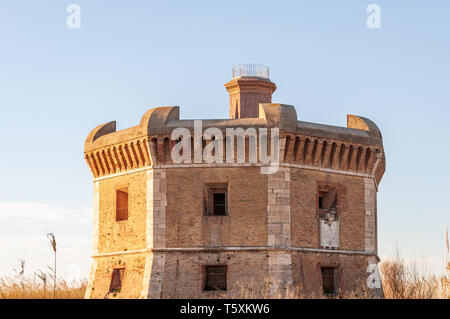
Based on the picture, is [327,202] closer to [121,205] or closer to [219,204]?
[219,204]

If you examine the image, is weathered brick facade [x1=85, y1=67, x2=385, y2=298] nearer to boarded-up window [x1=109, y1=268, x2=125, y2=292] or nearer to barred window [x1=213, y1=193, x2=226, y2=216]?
boarded-up window [x1=109, y1=268, x2=125, y2=292]

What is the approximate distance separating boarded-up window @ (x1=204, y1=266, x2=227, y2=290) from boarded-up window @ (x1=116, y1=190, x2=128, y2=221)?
3651 millimetres

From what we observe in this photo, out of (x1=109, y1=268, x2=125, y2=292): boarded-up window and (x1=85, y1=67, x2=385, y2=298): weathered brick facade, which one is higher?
(x1=85, y1=67, x2=385, y2=298): weathered brick facade

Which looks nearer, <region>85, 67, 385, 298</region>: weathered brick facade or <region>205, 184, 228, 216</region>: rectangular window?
<region>85, 67, 385, 298</region>: weathered brick facade

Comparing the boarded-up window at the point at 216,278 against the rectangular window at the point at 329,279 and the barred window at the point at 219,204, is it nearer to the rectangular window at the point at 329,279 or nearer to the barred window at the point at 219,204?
the barred window at the point at 219,204

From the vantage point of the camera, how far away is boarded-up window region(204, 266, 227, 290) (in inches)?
840

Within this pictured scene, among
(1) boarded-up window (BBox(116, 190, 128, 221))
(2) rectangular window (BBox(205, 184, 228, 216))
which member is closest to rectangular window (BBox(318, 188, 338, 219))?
(2) rectangular window (BBox(205, 184, 228, 216))

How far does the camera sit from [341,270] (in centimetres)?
2236

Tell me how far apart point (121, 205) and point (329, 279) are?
6996 millimetres

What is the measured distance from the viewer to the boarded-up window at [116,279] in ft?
74.8

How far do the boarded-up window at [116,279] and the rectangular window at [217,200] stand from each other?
3489 mm
